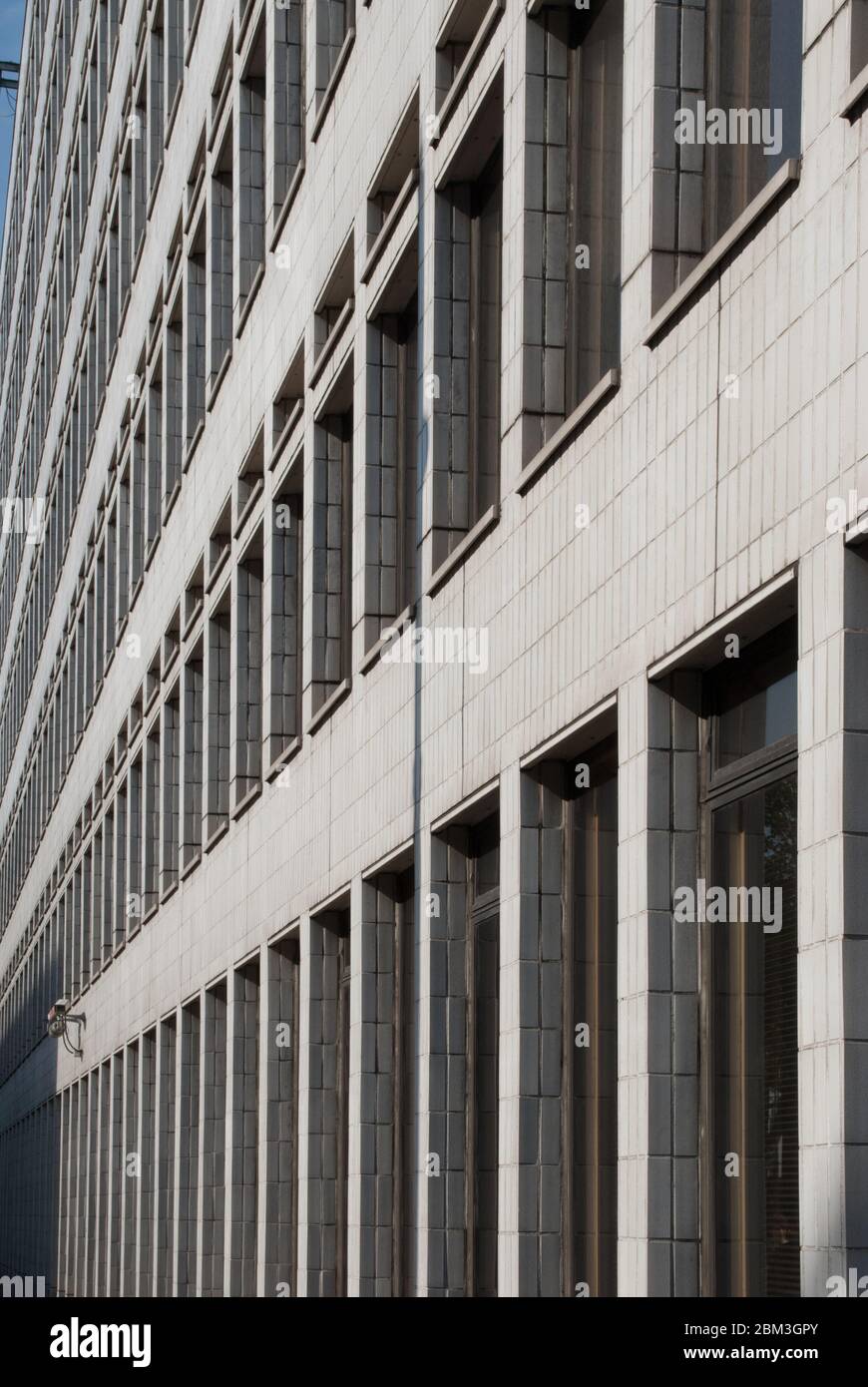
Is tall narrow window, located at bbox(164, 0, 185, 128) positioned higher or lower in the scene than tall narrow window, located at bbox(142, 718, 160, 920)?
higher

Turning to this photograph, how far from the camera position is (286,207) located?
75.6 ft

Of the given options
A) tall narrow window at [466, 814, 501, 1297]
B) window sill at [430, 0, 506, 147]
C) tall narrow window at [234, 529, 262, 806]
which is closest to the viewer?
window sill at [430, 0, 506, 147]

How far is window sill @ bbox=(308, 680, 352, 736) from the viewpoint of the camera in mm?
19500

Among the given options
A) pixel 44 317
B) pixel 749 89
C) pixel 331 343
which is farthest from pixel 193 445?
pixel 44 317

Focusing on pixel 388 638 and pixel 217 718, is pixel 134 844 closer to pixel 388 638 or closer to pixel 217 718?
pixel 217 718

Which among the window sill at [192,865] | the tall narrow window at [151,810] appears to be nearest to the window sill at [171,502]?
the tall narrow window at [151,810]

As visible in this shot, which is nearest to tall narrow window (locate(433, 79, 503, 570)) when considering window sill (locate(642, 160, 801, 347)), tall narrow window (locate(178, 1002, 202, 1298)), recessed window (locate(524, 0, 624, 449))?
recessed window (locate(524, 0, 624, 449))

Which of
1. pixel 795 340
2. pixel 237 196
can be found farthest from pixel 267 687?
pixel 795 340

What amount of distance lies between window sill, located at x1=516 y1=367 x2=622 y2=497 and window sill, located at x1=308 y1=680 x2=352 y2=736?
585 centimetres

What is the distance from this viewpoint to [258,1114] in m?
23.5

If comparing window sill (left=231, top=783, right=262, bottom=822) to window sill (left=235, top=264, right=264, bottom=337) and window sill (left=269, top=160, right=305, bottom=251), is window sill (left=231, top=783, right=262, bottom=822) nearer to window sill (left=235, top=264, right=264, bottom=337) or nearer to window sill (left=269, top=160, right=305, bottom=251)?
window sill (left=235, top=264, right=264, bottom=337)

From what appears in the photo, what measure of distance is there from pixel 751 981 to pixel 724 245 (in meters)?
3.16

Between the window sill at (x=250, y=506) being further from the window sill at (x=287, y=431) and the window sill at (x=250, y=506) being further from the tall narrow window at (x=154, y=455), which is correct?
the tall narrow window at (x=154, y=455)
